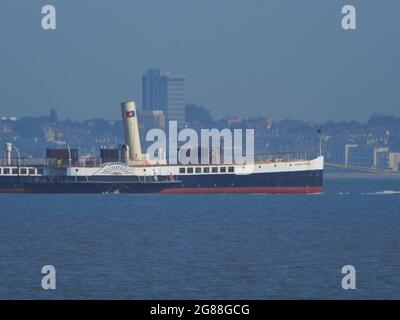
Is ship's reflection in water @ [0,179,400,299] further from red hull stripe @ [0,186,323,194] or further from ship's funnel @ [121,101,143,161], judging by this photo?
ship's funnel @ [121,101,143,161]

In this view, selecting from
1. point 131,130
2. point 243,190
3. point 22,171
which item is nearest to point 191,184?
point 243,190

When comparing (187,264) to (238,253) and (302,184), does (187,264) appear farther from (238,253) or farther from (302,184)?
(302,184)

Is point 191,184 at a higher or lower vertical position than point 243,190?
higher

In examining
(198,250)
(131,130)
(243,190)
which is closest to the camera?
(198,250)

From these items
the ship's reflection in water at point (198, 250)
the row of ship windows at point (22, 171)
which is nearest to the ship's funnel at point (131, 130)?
the row of ship windows at point (22, 171)

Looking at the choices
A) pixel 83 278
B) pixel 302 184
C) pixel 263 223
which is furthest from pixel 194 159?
pixel 83 278

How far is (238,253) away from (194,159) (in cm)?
5610

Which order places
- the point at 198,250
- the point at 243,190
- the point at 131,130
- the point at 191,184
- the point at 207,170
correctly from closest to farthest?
1. the point at 198,250
2. the point at 207,170
3. the point at 191,184
4. the point at 243,190
5. the point at 131,130

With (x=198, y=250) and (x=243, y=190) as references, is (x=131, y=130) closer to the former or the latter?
(x=243, y=190)

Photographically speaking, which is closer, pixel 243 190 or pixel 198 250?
pixel 198 250

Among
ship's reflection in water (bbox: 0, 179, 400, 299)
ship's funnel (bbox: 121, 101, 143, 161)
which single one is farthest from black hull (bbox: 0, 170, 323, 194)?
ship's reflection in water (bbox: 0, 179, 400, 299)

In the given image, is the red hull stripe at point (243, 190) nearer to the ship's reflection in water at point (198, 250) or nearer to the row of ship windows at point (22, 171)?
the row of ship windows at point (22, 171)

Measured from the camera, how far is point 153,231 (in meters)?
56.8
